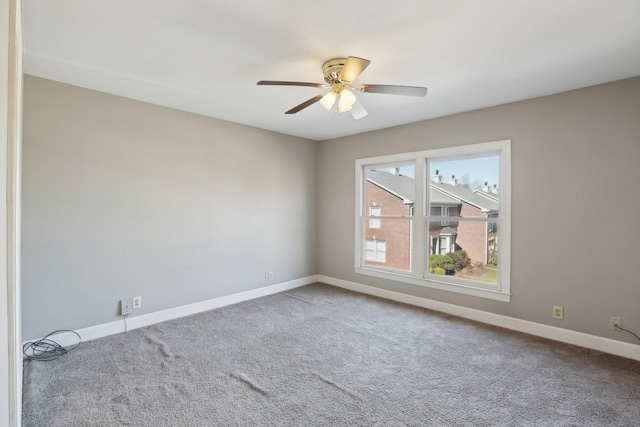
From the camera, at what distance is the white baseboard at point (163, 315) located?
3021mm

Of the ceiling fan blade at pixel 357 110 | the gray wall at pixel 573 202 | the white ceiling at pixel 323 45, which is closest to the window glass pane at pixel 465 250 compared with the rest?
the gray wall at pixel 573 202

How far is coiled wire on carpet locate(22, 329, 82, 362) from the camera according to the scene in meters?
2.70

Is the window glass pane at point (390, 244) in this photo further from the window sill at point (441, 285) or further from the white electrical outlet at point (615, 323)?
the white electrical outlet at point (615, 323)

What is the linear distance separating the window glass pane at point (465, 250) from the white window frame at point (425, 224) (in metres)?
0.07

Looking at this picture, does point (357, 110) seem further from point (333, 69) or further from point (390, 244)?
point (390, 244)

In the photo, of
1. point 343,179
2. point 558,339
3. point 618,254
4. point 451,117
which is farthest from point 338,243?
point 618,254

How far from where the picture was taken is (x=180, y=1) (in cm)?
181

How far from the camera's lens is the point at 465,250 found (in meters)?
3.94

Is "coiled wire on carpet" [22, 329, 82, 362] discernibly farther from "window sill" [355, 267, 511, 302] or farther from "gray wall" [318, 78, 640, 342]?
"gray wall" [318, 78, 640, 342]

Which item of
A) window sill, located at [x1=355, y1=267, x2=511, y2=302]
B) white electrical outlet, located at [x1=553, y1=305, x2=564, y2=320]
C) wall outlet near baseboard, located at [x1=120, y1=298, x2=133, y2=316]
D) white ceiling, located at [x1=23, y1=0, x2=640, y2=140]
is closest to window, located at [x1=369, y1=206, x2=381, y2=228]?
window sill, located at [x1=355, y1=267, x2=511, y2=302]

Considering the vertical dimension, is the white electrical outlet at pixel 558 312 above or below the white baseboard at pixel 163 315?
above

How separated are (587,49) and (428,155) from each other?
1.93 metres

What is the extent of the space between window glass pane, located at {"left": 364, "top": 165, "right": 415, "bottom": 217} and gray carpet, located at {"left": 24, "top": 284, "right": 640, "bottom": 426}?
1.68m

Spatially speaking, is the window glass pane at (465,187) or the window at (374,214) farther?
the window at (374,214)
